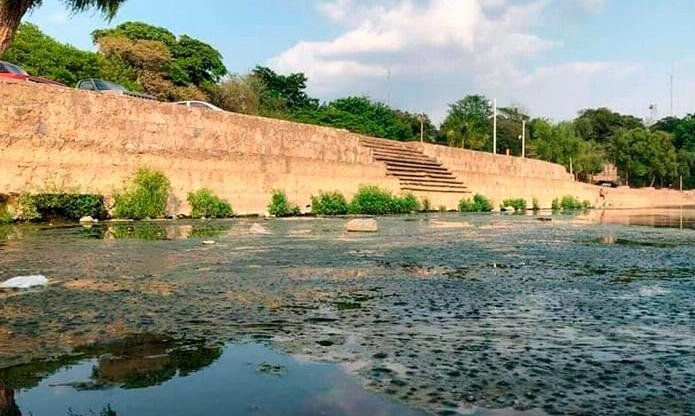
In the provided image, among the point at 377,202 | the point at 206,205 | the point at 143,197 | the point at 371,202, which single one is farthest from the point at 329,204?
the point at 143,197

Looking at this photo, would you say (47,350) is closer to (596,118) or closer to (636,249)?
(636,249)

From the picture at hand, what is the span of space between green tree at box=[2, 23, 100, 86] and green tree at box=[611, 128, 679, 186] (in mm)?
67216

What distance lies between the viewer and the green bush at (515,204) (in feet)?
90.5

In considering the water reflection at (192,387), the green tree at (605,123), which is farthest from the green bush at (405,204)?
the green tree at (605,123)

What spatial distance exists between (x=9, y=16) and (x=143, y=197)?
4.93m

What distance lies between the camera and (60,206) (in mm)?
11812

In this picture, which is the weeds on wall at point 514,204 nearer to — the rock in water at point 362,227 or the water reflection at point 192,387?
the rock in water at point 362,227

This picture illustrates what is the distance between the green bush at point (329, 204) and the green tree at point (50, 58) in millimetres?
22279

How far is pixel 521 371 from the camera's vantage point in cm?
221

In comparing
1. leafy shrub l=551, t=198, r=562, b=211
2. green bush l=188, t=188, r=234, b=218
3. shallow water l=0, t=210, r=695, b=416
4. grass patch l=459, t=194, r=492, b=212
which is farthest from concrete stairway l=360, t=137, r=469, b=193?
shallow water l=0, t=210, r=695, b=416

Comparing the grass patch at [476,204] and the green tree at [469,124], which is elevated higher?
the green tree at [469,124]

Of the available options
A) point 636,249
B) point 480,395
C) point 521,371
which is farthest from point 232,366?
point 636,249

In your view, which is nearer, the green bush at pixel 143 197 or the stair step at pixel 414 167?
the green bush at pixel 143 197

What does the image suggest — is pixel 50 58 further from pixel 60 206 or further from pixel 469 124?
pixel 469 124
